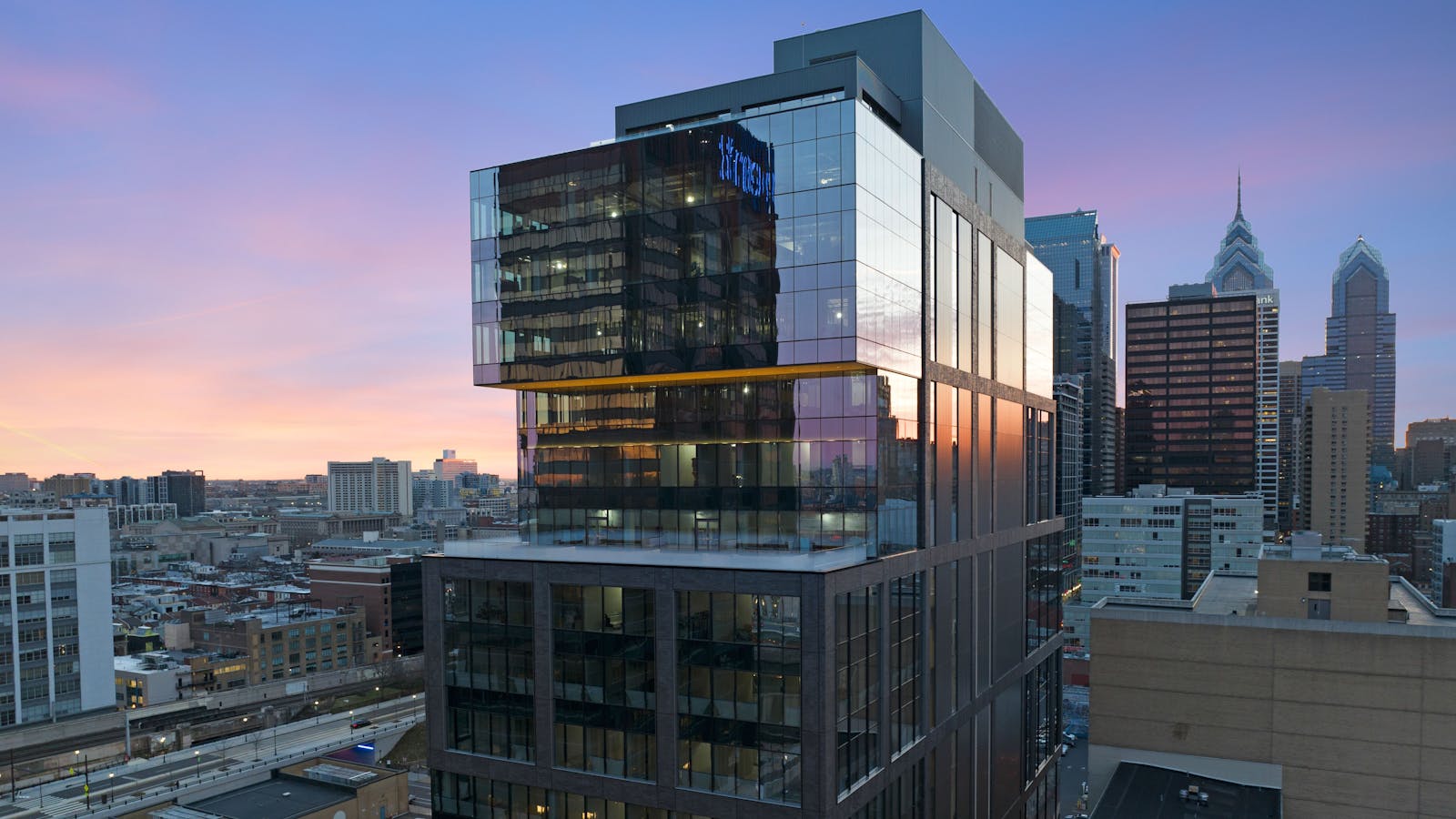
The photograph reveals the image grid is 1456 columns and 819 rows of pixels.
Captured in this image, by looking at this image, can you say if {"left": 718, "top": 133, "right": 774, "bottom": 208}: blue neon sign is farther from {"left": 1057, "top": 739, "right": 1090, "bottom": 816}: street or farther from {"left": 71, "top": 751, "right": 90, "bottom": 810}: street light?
{"left": 71, "top": 751, "right": 90, "bottom": 810}: street light

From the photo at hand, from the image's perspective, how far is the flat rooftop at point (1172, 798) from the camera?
159ft

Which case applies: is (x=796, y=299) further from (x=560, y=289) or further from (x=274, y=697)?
(x=274, y=697)

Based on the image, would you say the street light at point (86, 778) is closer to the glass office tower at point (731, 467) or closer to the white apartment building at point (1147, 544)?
the glass office tower at point (731, 467)

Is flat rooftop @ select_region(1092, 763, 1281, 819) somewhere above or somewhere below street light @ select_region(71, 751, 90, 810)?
above

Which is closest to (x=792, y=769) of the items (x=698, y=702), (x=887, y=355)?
(x=698, y=702)

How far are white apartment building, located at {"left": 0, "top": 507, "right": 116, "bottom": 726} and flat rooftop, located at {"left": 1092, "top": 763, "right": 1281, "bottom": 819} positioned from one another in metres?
139

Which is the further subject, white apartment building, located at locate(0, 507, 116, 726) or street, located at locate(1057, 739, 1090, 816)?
white apartment building, located at locate(0, 507, 116, 726)

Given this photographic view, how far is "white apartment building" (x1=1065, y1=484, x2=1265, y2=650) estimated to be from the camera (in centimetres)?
17562

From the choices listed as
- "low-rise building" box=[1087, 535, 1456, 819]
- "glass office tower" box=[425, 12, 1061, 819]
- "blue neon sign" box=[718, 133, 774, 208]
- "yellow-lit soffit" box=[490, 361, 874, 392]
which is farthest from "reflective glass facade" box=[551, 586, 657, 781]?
"low-rise building" box=[1087, 535, 1456, 819]

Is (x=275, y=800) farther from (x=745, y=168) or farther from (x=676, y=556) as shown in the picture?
(x=745, y=168)

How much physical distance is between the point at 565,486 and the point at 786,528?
1420 cm

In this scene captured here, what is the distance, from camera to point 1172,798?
166 feet

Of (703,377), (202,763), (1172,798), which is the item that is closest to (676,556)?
(703,377)

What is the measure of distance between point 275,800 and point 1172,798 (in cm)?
8226
